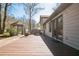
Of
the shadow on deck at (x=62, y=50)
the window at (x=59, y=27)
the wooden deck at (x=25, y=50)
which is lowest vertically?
the wooden deck at (x=25, y=50)

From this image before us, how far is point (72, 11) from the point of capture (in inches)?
320

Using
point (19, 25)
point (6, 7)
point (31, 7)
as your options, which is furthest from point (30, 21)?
point (6, 7)

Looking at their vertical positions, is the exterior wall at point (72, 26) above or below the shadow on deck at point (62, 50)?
above

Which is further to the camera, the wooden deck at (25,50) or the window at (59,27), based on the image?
the window at (59,27)

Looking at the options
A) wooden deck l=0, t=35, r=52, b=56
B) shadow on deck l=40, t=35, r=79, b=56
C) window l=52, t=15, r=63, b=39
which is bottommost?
wooden deck l=0, t=35, r=52, b=56

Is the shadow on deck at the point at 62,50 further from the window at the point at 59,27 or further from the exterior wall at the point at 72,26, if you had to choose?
the window at the point at 59,27

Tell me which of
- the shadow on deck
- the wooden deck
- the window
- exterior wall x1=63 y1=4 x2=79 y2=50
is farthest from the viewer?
the window

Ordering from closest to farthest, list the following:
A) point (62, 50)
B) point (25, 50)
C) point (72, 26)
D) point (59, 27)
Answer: point (62, 50) < point (25, 50) < point (72, 26) < point (59, 27)

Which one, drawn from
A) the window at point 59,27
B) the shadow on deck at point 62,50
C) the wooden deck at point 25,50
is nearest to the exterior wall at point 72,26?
the shadow on deck at point 62,50

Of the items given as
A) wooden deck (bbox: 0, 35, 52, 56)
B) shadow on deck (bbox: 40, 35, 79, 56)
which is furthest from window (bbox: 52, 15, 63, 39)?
shadow on deck (bbox: 40, 35, 79, 56)

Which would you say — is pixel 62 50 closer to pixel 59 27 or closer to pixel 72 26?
pixel 72 26

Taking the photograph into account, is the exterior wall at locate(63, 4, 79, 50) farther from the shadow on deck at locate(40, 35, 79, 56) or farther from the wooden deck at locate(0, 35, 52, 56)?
the wooden deck at locate(0, 35, 52, 56)

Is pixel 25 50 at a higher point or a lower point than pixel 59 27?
lower

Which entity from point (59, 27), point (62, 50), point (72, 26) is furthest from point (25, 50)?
point (59, 27)
